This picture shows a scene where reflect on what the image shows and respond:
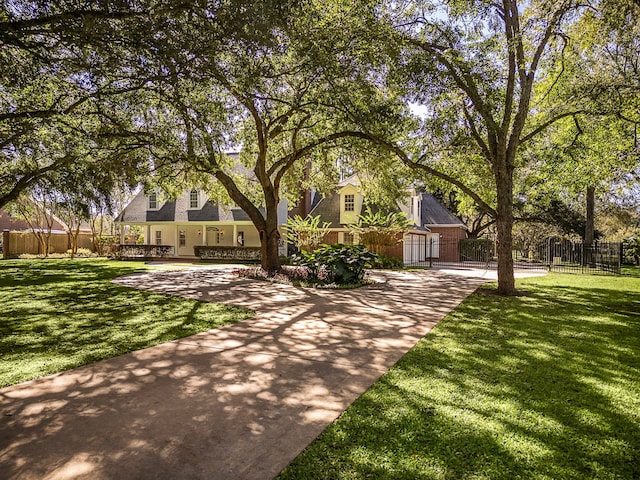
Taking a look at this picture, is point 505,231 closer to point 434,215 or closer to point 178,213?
point 434,215

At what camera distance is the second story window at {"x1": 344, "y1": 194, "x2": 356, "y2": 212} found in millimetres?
25094

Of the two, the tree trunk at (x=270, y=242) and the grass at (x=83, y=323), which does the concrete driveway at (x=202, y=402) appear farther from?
the tree trunk at (x=270, y=242)

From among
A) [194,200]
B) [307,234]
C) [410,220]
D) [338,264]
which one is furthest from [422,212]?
[338,264]

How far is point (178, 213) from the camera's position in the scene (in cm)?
2784

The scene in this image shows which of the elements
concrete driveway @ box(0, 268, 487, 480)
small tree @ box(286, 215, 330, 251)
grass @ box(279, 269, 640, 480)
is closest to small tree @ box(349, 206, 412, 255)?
small tree @ box(286, 215, 330, 251)

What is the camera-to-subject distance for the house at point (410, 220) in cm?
2470

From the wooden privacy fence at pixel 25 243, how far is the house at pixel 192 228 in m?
12.0

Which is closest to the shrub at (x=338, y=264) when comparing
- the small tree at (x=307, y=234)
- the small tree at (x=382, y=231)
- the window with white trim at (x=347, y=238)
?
the small tree at (x=307, y=234)

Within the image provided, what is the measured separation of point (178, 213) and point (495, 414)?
2692cm

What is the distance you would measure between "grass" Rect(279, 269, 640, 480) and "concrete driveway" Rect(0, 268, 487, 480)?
0.31m

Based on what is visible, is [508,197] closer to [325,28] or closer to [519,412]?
[325,28]

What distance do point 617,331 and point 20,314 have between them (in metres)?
11.6

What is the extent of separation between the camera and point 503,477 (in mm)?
2730

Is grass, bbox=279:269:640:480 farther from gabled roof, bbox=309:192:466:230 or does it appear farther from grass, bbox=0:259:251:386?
gabled roof, bbox=309:192:466:230
